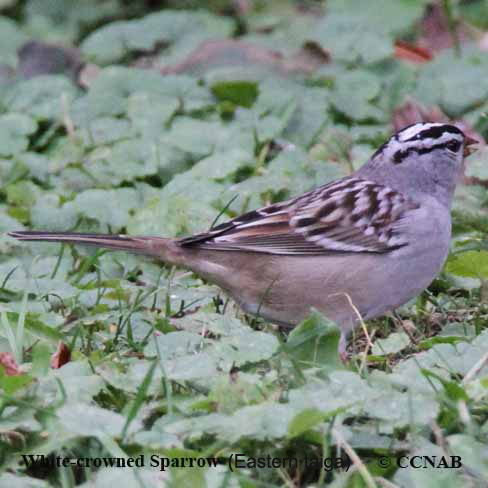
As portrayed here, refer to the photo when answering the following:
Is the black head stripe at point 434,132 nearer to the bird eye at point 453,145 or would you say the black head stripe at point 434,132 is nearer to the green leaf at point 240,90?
the bird eye at point 453,145

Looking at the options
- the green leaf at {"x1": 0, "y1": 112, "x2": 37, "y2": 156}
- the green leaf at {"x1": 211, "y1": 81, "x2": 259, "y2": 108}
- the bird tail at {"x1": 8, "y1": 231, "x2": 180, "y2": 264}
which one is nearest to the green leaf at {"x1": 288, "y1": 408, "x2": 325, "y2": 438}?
the bird tail at {"x1": 8, "y1": 231, "x2": 180, "y2": 264}

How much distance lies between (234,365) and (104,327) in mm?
645

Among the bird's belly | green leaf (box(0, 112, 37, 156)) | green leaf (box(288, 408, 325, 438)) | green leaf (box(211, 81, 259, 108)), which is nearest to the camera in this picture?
green leaf (box(288, 408, 325, 438))

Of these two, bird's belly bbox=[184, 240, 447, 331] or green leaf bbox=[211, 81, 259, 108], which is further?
green leaf bbox=[211, 81, 259, 108]

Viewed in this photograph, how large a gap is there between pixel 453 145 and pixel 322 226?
639 mm

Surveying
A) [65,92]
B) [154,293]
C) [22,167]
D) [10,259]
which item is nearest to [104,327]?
[154,293]

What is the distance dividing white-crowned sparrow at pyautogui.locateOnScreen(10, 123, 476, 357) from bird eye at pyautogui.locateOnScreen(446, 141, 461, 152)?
19 centimetres

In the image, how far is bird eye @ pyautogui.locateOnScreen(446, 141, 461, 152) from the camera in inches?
158

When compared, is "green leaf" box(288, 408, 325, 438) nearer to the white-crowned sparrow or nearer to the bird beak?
the white-crowned sparrow

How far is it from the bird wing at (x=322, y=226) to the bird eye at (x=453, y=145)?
0.94 ft

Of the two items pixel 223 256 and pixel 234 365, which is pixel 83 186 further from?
pixel 234 365

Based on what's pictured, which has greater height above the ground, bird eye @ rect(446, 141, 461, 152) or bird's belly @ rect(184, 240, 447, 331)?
bird eye @ rect(446, 141, 461, 152)

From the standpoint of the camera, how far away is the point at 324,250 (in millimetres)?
3705

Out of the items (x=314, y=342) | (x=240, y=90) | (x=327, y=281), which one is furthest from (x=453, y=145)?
(x=240, y=90)
